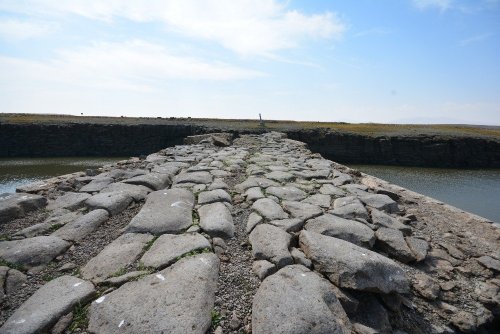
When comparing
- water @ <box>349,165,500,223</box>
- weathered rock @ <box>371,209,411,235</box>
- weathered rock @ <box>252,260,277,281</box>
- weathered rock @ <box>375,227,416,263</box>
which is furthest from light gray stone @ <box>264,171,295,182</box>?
water @ <box>349,165,500,223</box>

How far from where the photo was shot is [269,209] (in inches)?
159

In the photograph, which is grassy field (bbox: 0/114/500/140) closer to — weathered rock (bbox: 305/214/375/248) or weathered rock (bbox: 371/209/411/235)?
weathered rock (bbox: 371/209/411/235)

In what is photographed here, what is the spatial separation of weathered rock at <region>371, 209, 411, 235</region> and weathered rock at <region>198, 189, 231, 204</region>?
1968mm

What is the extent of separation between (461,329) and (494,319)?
18.2 inches

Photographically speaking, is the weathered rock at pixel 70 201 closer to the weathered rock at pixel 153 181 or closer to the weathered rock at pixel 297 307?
the weathered rock at pixel 153 181

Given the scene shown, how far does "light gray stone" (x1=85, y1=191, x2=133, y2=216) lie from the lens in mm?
3961

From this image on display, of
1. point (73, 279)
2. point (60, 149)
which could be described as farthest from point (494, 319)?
point (60, 149)

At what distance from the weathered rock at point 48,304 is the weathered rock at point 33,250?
0.46m

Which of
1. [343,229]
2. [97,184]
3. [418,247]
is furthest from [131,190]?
[418,247]

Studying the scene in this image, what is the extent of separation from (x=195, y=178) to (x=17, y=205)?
2.56 metres

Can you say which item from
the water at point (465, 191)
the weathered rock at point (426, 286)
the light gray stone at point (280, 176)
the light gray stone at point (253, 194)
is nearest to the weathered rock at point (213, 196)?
the light gray stone at point (253, 194)

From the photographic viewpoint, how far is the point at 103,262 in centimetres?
272

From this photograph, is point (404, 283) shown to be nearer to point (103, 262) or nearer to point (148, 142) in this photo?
point (103, 262)

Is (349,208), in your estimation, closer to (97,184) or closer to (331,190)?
(331,190)
